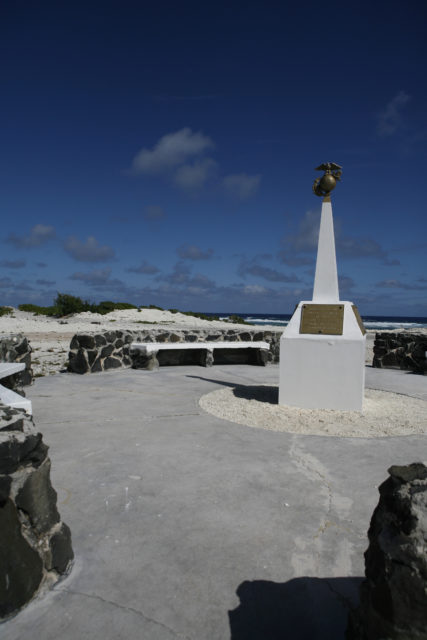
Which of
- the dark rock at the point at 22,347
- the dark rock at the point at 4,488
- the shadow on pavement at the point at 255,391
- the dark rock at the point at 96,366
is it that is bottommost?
the shadow on pavement at the point at 255,391

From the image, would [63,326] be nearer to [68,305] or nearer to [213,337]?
[68,305]

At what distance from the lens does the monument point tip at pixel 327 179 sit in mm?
6578

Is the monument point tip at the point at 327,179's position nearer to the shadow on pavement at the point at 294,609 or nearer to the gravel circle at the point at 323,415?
the gravel circle at the point at 323,415

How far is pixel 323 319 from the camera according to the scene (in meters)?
6.46

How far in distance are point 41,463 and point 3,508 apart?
0.96 feet

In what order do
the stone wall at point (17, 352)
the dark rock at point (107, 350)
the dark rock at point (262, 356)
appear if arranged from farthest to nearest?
the dark rock at point (262, 356) < the dark rock at point (107, 350) < the stone wall at point (17, 352)

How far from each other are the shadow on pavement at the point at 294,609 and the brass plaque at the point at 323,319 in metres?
4.36

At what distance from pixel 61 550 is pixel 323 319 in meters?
4.99

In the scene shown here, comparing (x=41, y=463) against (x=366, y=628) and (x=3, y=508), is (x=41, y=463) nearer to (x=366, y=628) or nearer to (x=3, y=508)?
(x=3, y=508)

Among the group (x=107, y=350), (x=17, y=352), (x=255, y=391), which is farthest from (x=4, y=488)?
(x=107, y=350)

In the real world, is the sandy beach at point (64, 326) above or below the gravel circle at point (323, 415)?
above

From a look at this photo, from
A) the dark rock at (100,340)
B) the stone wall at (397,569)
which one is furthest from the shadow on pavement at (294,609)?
the dark rock at (100,340)

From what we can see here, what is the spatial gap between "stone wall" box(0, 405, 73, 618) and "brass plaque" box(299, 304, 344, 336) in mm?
4784

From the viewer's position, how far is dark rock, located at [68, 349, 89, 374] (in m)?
9.22
